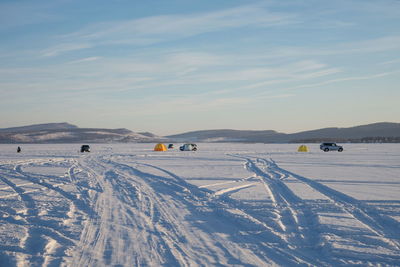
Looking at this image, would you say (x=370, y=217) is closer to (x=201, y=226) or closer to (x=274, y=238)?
(x=274, y=238)

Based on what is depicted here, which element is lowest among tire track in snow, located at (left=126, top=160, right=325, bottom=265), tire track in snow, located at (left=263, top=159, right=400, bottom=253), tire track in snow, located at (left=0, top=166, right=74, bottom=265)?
tire track in snow, located at (left=0, top=166, right=74, bottom=265)

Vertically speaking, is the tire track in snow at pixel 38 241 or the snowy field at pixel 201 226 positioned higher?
the snowy field at pixel 201 226

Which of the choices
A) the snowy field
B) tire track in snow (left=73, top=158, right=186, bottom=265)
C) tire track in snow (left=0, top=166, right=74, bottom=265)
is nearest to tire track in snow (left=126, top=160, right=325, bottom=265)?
the snowy field

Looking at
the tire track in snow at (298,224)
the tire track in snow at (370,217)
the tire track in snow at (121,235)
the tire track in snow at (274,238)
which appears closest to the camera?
the tire track in snow at (274,238)

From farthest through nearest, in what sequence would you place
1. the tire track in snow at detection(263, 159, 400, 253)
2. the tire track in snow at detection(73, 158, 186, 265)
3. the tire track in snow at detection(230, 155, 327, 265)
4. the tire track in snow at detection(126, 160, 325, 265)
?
1. the tire track in snow at detection(263, 159, 400, 253)
2. the tire track in snow at detection(230, 155, 327, 265)
3. the tire track in snow at detection(73, 158, 186, 265)
4. the tire track in snow at detection(126, 160, 325, 265)

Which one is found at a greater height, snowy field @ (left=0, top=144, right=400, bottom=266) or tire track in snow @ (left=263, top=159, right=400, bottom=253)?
tire track in snow @ (left=263, top=159, right=400, bottom=253)

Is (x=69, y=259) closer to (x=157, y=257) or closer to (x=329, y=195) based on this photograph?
(x=157, y=257)

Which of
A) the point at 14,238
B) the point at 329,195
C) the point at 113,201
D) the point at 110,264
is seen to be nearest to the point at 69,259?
the point at 110,264

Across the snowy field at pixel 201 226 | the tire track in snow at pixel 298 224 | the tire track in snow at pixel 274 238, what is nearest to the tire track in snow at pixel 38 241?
the snowy field at pixel 201 226

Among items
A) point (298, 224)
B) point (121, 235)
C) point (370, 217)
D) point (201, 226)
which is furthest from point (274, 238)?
Answer: point (370, 217)

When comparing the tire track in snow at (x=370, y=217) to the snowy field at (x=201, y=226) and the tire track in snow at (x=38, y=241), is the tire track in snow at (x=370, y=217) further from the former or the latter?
the tire track in snow at (x=38, y=241)

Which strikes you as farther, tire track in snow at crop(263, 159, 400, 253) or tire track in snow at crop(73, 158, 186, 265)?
tire track in snow at crop(263, 159, 400, 253)

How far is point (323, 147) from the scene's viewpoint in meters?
54.5

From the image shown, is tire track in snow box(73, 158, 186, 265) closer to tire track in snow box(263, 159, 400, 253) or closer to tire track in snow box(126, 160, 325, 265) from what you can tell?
tire track in snow box(126, 160, 325, 265)
